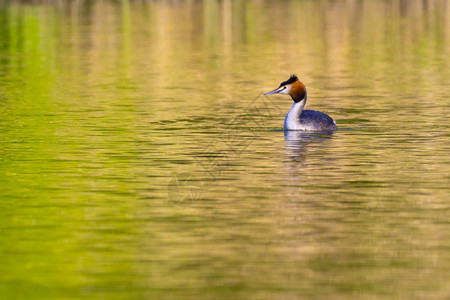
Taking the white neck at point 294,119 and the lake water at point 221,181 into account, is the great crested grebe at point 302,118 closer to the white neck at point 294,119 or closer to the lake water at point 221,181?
the white neck at point 294,119

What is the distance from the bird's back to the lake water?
276 mm

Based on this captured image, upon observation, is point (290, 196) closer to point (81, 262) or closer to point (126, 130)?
point (81, 262)

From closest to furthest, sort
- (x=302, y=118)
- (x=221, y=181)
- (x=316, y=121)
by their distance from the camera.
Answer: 1. (x=221, y=181)
2. (x=316, y=121)
3. (x=302, y=118)

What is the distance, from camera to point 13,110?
2781 cm

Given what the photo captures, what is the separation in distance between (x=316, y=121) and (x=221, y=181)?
631 cm

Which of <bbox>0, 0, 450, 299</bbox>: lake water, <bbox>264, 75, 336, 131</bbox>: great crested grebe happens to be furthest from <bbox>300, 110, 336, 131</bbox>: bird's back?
<bbox>0, 0, 450, 299</bbox>: lake water

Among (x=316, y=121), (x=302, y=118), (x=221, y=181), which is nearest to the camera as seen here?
(x=221, y=181)

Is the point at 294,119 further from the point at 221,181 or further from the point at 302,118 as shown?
the point at 221,181

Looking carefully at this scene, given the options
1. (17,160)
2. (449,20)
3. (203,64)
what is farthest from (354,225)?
(449,20)

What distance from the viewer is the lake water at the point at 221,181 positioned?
1220 cm

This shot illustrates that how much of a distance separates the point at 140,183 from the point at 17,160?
3.29 metres

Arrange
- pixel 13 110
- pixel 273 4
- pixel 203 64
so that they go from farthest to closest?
pixel 273 4
pixel 203 64
pixel 13 110

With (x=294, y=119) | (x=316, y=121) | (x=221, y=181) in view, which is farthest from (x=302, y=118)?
(x=221, y=181)

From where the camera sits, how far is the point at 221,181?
17641 millimetres
